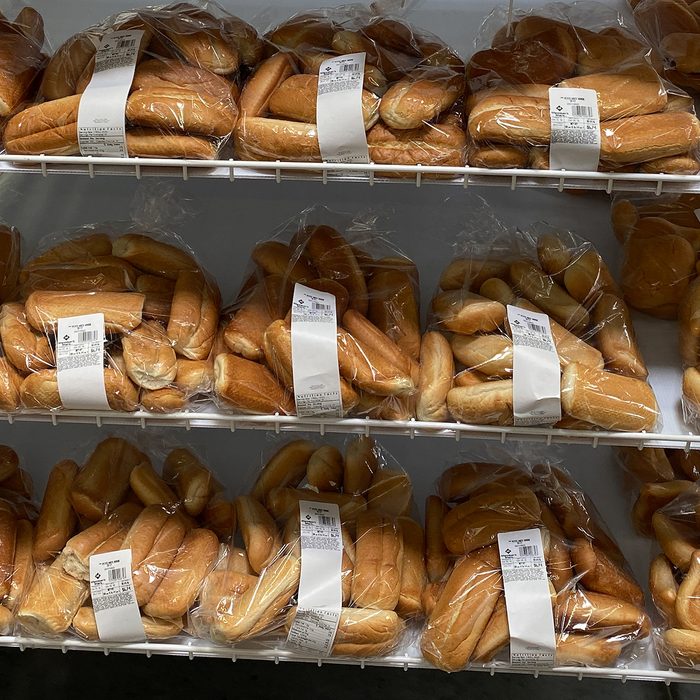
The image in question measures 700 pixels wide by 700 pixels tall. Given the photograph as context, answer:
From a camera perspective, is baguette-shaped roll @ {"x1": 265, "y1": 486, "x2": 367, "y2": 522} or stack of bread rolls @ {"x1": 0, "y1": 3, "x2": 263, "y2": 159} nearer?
stack of bread rolls @ {"x1": 0, "y1": 3, "x2": 263, "y2": 159}

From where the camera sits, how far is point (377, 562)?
1713mm

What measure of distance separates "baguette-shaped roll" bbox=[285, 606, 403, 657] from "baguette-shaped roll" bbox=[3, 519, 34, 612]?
51 centimetres

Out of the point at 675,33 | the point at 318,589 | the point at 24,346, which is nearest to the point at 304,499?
the point at 318,589

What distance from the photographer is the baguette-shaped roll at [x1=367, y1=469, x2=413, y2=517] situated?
1.83m

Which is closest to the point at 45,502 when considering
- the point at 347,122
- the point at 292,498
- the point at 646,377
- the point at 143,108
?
the point at 292,498

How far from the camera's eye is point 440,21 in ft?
6.11

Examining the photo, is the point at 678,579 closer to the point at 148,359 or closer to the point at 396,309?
the point at 396,309

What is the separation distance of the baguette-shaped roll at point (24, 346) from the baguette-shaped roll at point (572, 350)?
0.87 metres

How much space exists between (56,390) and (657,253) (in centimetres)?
114

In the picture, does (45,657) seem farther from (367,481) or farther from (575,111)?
(575,111)

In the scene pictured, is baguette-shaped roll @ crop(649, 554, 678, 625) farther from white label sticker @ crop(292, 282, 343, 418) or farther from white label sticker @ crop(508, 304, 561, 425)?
white label sticker @ crop(292, 282, 343, 418)

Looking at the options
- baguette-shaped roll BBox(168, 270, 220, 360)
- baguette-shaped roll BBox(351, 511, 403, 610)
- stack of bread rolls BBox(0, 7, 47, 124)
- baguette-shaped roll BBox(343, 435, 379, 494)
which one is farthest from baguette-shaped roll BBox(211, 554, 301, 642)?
stack of bread rolls BBox(0, 7, 47, 124)

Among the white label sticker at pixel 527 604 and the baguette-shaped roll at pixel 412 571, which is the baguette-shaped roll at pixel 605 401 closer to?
the white label sticker at pixel 527 604

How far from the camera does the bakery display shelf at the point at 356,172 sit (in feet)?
4.58
